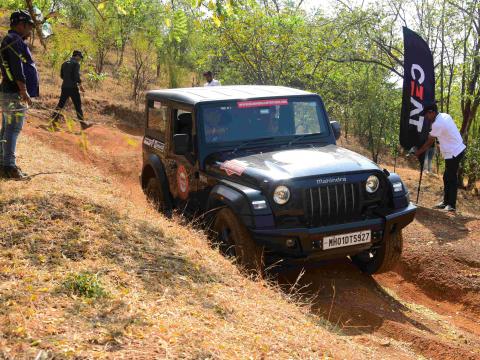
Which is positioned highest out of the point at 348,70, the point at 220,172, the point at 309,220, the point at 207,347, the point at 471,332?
the point at 348,70

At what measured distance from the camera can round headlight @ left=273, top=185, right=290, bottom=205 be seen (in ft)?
16.1

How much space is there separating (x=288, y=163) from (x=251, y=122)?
950 millimetres

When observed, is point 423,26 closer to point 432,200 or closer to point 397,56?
point 397,56

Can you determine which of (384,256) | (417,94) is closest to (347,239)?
(384,256)

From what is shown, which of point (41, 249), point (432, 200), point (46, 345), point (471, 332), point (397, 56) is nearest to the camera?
point (46, 345)

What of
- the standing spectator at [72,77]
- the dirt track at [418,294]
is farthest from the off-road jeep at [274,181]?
the standing spectator at [72,77]

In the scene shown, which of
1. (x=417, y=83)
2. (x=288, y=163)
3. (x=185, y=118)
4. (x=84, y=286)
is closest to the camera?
(x=84, y=286)

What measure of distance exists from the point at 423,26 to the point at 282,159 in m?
10.1

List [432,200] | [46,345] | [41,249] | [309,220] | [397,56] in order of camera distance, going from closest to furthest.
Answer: [46,345] < [41,249] < [309,220] < [432,200] < [397,56]

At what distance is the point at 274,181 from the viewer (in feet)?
16.2

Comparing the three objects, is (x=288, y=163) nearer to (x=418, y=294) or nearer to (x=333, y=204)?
(x=333, y=204)

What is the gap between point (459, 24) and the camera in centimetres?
1295

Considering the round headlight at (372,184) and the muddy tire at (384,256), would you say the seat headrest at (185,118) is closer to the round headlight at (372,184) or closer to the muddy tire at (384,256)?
the round headlight at (372,184)

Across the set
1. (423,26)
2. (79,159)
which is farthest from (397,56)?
(79,159)
